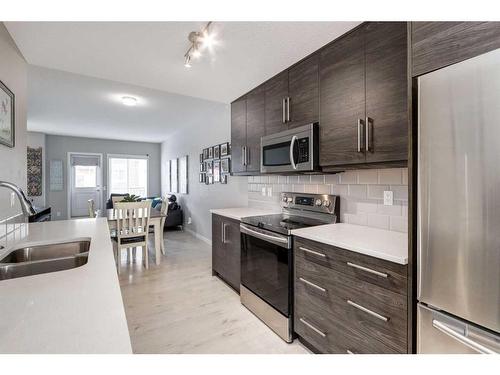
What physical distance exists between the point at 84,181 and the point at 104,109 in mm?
3766

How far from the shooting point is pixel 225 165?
12.6 ft

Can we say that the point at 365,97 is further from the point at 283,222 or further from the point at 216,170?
the point at 216,170

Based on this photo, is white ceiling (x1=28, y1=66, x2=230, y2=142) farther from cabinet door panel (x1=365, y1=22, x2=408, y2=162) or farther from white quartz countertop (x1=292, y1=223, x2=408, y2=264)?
white quartz countertop (x1=292, y1=223, x2=408, y2=264)

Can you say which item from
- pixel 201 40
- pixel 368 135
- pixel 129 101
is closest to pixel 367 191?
pixel 368 135

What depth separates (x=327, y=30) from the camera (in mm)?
1599

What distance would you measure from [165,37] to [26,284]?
1693 millimetres

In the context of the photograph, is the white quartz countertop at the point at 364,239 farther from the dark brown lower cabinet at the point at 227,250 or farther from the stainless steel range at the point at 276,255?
the dark brown lower cabinet at the point at 227,250

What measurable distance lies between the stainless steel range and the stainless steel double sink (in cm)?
123

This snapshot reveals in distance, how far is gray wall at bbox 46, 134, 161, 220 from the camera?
257 inches

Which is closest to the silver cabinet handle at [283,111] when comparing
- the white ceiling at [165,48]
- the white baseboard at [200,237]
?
the white ceiling at [165,48]

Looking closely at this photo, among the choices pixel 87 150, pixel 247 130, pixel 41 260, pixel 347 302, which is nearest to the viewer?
pixel 41 260

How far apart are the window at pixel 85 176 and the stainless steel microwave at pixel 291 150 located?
6696 mm

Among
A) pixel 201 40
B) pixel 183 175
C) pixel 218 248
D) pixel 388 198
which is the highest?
pixel 201 40

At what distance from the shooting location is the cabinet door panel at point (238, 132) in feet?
9.10
